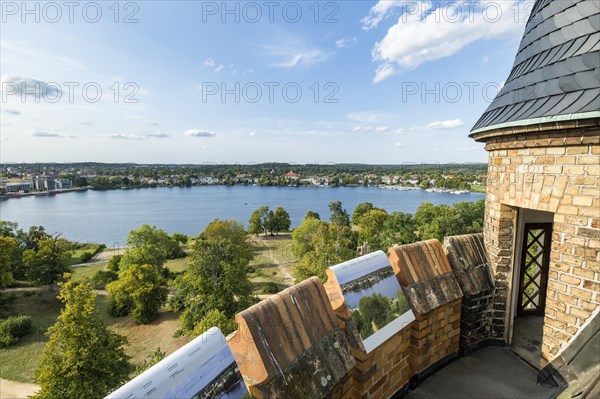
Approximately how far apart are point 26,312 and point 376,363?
3125cm

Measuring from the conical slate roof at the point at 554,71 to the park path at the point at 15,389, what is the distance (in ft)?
68.1

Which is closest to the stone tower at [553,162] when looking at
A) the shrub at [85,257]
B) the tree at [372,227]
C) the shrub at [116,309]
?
the shrub at [116,309]

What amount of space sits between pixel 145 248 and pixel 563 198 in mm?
31961

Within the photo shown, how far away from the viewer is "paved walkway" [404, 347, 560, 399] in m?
3.39

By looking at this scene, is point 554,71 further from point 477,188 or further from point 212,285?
point 477,188

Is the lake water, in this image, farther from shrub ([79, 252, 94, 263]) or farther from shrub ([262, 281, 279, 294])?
shrub ([262, 281, 279, 294])

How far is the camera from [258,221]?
198ft

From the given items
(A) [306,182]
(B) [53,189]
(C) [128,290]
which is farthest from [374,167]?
(C) [128,290]

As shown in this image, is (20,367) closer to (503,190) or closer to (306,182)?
(503,190)

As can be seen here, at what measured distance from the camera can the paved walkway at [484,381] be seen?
3391mm

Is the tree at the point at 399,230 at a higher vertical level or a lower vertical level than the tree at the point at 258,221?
higher

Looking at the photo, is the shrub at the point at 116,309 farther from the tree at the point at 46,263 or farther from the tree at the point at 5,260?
the tree at the point at 5,260

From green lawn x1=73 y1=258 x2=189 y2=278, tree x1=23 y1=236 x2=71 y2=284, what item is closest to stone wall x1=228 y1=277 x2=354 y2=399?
tree x1=23 y1=236 x2=71 y2=284

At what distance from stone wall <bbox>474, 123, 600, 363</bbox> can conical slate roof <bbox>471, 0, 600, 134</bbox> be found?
144 millimetres
